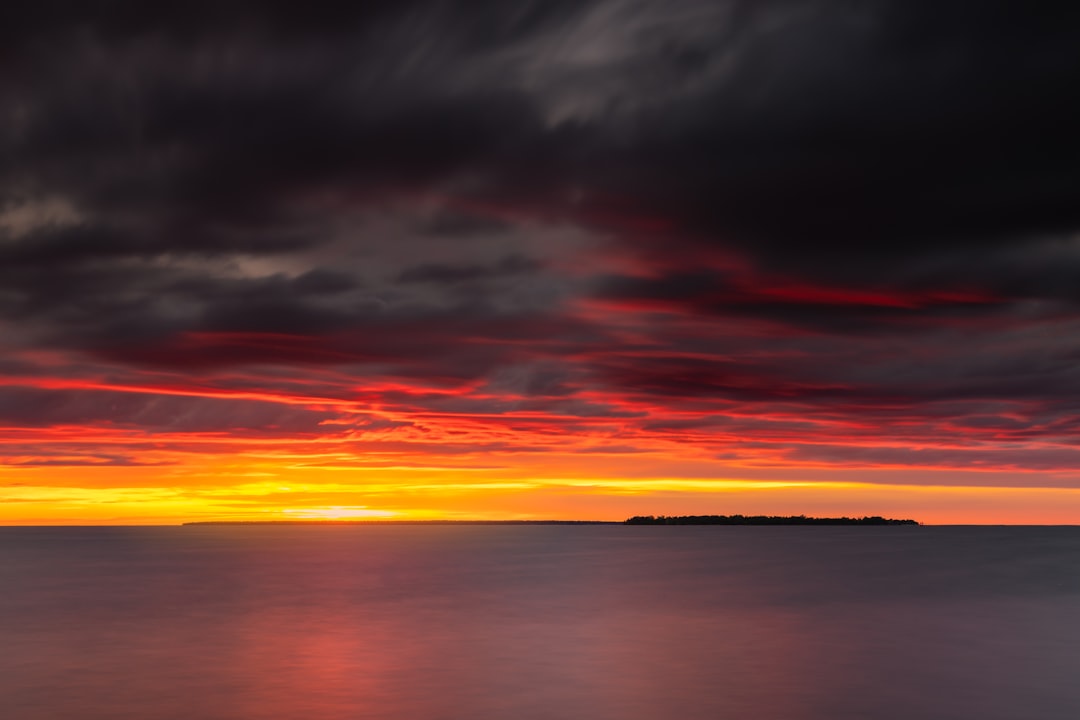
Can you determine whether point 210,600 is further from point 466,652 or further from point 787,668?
point 787,668

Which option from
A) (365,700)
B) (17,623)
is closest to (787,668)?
(365,700)

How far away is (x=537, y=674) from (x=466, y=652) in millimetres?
7845

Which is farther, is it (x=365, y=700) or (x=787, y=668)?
(x=787, y=668)

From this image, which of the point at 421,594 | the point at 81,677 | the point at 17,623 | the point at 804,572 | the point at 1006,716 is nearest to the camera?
the point at 1006,716

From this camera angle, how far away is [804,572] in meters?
126

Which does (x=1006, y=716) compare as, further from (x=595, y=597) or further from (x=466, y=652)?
(x=595, y=597)

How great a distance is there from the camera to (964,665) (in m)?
45.5

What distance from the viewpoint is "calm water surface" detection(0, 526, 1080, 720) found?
36.3 meters

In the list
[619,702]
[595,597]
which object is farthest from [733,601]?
[619,702]

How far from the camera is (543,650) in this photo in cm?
5084

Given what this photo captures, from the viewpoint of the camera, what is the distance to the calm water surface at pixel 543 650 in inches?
1428

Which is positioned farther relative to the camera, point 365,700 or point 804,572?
point 804,572

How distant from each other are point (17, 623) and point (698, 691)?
4621cm

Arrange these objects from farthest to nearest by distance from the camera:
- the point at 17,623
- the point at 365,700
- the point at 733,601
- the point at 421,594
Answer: the point at 421,594 → the point at 733,601 → the point at 17,623 → the point at 365,700
